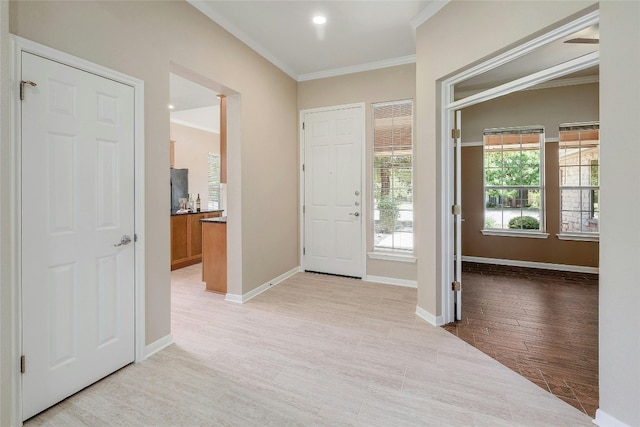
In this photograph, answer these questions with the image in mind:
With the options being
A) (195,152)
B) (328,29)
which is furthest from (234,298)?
(195,152)

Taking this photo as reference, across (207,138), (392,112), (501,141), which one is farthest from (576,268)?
(207,138)

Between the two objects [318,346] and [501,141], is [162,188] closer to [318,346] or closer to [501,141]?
[318,346]

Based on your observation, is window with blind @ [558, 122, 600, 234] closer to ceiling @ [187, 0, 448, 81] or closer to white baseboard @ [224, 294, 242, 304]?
ceiling @ [187, 0, 448, 81]

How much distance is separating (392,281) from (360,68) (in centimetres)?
296

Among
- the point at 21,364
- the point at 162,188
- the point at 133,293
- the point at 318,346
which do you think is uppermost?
the point at 162,188

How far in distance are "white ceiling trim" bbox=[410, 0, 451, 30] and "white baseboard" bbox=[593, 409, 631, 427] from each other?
10.3 ft

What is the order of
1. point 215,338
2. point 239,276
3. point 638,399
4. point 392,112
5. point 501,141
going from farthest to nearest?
point 501,141 < point 392,112 < point 239,276 < point 215,338 < point 638,399

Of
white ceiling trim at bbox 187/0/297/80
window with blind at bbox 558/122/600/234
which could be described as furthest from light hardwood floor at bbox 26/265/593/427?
window with blind at bbox 558/122/600/234

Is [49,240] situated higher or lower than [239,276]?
higher

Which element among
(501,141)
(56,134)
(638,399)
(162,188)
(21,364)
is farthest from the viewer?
(501,141)

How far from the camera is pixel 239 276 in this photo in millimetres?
3625

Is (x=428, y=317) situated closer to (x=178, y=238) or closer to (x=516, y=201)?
(x=516, y=201)

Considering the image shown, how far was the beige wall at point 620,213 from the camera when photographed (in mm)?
1557

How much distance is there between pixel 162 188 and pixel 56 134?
80 centimetres
